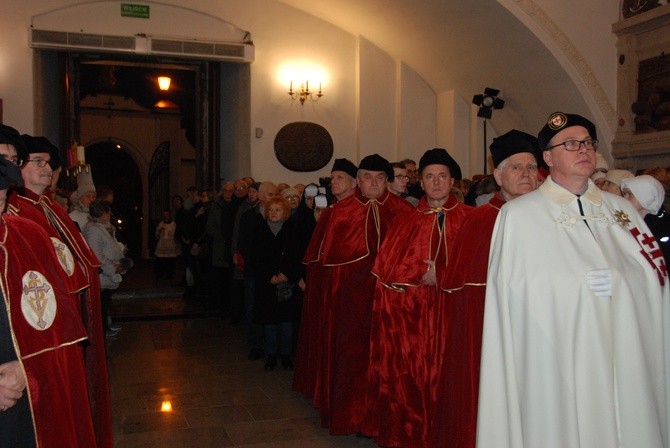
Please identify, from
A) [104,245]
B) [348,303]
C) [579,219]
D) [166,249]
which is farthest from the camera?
[166,249]

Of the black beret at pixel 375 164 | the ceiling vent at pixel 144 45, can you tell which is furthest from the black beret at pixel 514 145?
the ceiling vent at pixel 144 45

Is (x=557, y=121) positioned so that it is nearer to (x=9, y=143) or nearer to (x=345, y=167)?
(x=9, y=143)

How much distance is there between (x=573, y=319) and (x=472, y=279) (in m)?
0.94

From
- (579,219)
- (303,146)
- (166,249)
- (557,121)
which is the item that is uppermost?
(303,146)

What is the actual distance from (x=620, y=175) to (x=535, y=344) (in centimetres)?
299

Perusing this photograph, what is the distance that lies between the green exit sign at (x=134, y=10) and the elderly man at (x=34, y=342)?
941 centimetres

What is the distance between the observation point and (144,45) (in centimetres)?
1172

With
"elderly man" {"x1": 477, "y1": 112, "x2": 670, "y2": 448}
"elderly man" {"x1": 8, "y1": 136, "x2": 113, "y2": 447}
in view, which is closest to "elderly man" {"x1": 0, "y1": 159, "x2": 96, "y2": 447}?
"elderly man" {"x1": 8, "y1": 136, "x2": 113, "y2": 447}

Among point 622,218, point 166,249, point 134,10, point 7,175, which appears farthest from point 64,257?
point 166,249

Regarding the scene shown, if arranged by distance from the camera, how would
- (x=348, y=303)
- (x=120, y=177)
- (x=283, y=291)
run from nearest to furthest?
(x=348, y=303) → (x=283, y=291) → (x=120, y=177)

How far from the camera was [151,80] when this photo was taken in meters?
18.6

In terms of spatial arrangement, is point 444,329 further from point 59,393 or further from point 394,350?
point 59,393

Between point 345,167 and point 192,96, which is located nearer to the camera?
point 345,167

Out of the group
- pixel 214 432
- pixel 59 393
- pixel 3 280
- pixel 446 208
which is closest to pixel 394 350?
pixel 446 208
